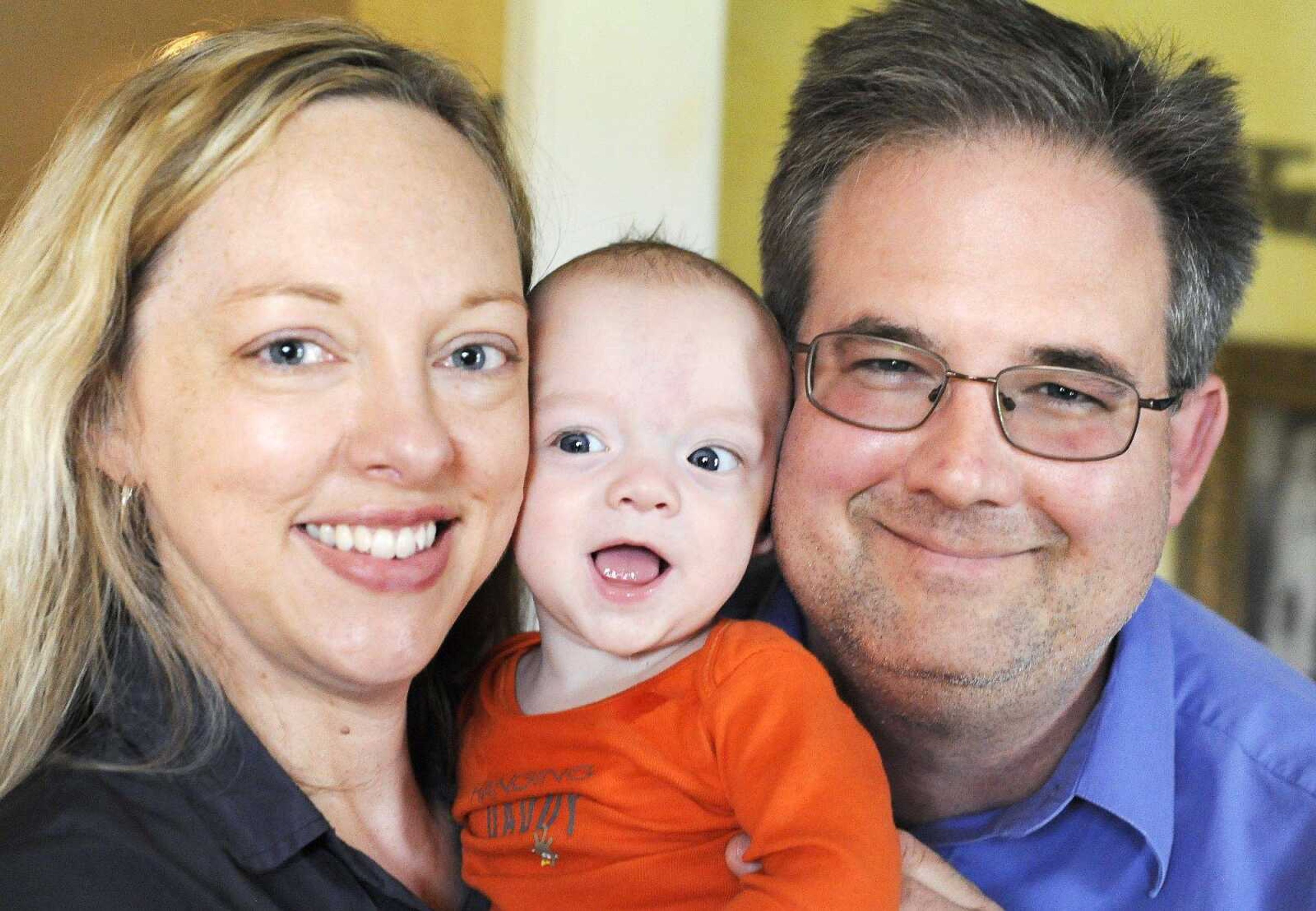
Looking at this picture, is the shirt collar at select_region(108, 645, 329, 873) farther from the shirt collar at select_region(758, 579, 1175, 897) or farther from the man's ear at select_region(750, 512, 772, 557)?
→ the shirt collar at select_region(758, 579, 1175, 897)

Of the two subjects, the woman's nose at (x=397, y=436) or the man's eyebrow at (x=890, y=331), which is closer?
the woman's nose at (x=397, y=436)

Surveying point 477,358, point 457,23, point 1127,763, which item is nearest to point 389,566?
point 477,358

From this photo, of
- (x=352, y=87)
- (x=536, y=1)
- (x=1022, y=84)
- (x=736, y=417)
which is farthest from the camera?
(x=536, y=1)

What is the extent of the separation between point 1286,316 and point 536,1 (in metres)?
2.78

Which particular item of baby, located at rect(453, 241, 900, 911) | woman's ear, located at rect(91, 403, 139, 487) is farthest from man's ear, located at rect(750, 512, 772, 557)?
woman's ear, located at rect(91, 403, 139, 487)

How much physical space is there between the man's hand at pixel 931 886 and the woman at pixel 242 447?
631 mm

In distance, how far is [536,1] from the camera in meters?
3.40

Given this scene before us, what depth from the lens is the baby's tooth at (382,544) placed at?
62.1 inches

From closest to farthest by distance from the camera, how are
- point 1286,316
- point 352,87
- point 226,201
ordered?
point 226,201, point 352,87, point 1286,316

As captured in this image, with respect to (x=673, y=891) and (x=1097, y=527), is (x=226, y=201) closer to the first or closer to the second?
(x=673, y=891)

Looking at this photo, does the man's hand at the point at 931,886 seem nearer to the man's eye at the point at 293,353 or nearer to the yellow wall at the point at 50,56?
the man's eye at the point at 293,353

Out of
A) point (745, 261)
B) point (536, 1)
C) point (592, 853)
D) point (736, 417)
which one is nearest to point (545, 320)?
point (736, 417)

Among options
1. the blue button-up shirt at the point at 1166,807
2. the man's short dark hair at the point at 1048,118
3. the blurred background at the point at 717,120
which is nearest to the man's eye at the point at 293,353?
the blurred background at the point at 717,120

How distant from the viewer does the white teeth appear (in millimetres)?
1556
